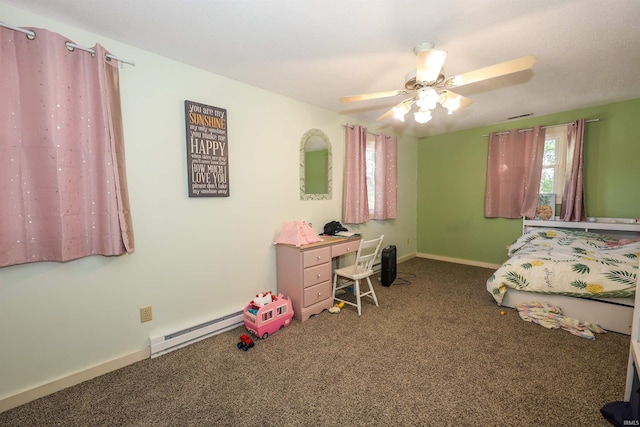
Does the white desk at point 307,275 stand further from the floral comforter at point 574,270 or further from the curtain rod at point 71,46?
the curtain rod at point 71,46

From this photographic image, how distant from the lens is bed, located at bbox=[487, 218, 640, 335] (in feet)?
7.50

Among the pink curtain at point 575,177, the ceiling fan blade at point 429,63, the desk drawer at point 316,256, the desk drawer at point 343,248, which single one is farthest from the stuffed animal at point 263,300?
the pink curtain at point 575,177

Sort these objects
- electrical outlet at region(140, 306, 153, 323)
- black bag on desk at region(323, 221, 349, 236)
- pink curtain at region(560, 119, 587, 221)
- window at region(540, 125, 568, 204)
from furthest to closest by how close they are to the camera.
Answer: window at region(540, 125, 568, 204) → pink curtain at region(560, 119, 587, 221) → black bag on desk at region(323, 221, 349, 236) → electrical outlet at region(140, 306, 153, 323)

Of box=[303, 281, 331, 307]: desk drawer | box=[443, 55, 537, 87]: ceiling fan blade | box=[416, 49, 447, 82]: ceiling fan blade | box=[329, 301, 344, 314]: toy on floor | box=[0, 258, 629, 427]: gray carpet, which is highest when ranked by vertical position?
box=[416, 49, 447, 82]: ceiling fan blade

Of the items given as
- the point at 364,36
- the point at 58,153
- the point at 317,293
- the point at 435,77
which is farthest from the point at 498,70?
the point at 58,153

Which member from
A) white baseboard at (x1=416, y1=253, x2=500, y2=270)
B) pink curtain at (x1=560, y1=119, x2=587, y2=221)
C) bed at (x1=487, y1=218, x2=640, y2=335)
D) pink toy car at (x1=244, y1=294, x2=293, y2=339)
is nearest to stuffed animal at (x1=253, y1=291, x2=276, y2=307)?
pink toy car at (x1=244, y1=294, x2=293, y2=339)

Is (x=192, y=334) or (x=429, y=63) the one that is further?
(x=192, y=334)

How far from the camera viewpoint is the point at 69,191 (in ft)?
5.35

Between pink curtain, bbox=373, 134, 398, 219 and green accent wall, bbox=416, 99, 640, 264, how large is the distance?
3.45 ft

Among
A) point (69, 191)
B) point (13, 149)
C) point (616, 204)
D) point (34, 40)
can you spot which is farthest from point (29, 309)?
point (616, 204)

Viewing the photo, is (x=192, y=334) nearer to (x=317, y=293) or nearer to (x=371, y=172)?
(x=317, y=293)

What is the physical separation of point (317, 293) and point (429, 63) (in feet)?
7.03

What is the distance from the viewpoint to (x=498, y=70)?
5.15ft

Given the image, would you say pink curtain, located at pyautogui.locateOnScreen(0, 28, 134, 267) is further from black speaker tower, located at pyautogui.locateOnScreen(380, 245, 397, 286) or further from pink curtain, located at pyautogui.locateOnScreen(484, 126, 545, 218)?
pink curtain, located at pyautogui.locateOnScreen(484, 126, 545, 218)
